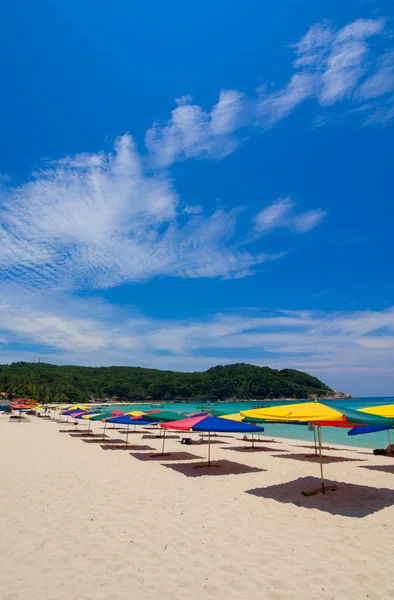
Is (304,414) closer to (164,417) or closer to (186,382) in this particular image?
(164,417)

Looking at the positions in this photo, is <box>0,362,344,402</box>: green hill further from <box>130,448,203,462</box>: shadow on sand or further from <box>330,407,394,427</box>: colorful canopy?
<box>330,407,394,427</box>: colorful canopy

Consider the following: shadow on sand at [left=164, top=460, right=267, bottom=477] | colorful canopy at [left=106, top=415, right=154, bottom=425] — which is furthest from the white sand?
colorful canopy at [left=106, top=415, right=154, bottom=425]

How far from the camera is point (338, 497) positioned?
9.23 meters

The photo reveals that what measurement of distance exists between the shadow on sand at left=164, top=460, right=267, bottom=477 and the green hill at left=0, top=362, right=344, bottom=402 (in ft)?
456

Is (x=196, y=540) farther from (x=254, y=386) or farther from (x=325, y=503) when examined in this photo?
(x=254, y=386)

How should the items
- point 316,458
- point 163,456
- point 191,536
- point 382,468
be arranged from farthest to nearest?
1. point 316,458
2. point 163,456
3. point 382,468
4. point 191,536

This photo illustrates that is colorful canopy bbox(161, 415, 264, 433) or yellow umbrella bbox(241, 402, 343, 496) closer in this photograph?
yellow umbrella bbox(241, 402, 343, 496)

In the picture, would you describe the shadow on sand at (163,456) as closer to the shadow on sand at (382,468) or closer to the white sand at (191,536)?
the white sand at (191,536)

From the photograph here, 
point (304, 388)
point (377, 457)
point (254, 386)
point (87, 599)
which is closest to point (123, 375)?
point (254, 386)

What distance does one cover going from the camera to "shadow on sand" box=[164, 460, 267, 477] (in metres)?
12.3

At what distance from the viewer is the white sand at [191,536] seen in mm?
4586

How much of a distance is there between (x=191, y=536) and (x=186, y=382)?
177390 mm

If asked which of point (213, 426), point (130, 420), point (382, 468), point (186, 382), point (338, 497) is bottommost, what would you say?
point (382, 468)

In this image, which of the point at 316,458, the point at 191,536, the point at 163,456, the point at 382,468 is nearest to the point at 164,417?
the point at 163,456
